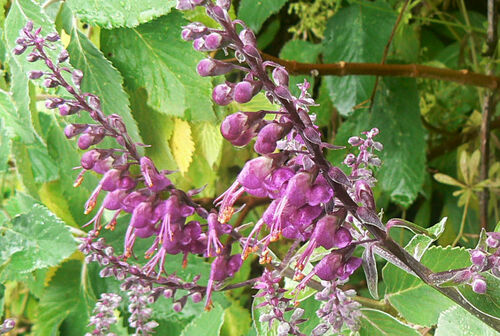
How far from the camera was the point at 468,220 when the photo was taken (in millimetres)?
734

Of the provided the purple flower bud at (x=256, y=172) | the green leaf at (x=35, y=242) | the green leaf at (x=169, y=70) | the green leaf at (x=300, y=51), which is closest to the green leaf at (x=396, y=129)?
the green leaf at (x=300, y=51)

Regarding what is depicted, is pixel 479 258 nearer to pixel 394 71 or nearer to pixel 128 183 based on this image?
pixel 128 183

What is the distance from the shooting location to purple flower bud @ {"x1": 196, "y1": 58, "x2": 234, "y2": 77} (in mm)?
239

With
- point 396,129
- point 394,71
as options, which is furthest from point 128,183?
point 396,129

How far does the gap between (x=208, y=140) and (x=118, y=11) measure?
0.21m

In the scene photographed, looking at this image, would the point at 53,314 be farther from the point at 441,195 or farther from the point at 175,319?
the point at 441,195

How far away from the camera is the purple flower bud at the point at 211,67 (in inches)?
9.4

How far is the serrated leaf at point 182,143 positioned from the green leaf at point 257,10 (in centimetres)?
15

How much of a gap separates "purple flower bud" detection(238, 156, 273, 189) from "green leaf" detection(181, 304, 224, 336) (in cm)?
22

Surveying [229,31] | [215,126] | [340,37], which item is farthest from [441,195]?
[229,31]

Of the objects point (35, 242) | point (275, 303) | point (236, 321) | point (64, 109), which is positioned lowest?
point (236, 321)

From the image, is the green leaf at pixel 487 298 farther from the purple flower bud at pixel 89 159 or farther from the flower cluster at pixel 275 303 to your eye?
the purple flower bud at pixel 89 159

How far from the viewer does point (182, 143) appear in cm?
61

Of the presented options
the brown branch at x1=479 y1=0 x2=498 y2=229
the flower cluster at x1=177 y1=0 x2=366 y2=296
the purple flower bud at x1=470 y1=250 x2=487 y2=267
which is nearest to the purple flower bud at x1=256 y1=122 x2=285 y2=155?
the flower cluster at x1=177 y1=0 x2=366 y2=296
